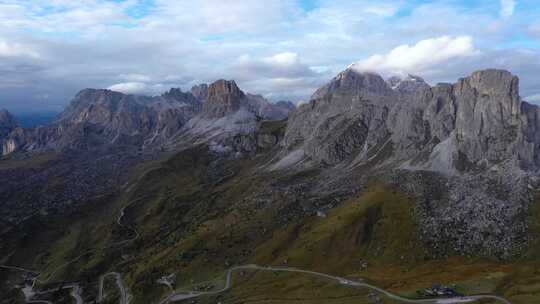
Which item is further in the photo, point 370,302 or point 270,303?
point 270,303

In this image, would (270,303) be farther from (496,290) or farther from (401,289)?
(496,290)

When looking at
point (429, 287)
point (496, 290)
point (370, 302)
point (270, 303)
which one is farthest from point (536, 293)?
point (270, 303)

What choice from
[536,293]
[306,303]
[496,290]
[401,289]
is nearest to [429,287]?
[401,289]

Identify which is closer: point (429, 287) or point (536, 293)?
point (536, 293)

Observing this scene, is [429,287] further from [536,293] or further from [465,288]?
[536,293]

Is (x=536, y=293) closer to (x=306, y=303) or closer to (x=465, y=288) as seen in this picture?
(x=465, y=288)

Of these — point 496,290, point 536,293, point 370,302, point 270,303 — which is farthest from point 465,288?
point 270,303

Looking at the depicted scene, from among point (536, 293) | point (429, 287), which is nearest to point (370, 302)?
point (429, 287)
